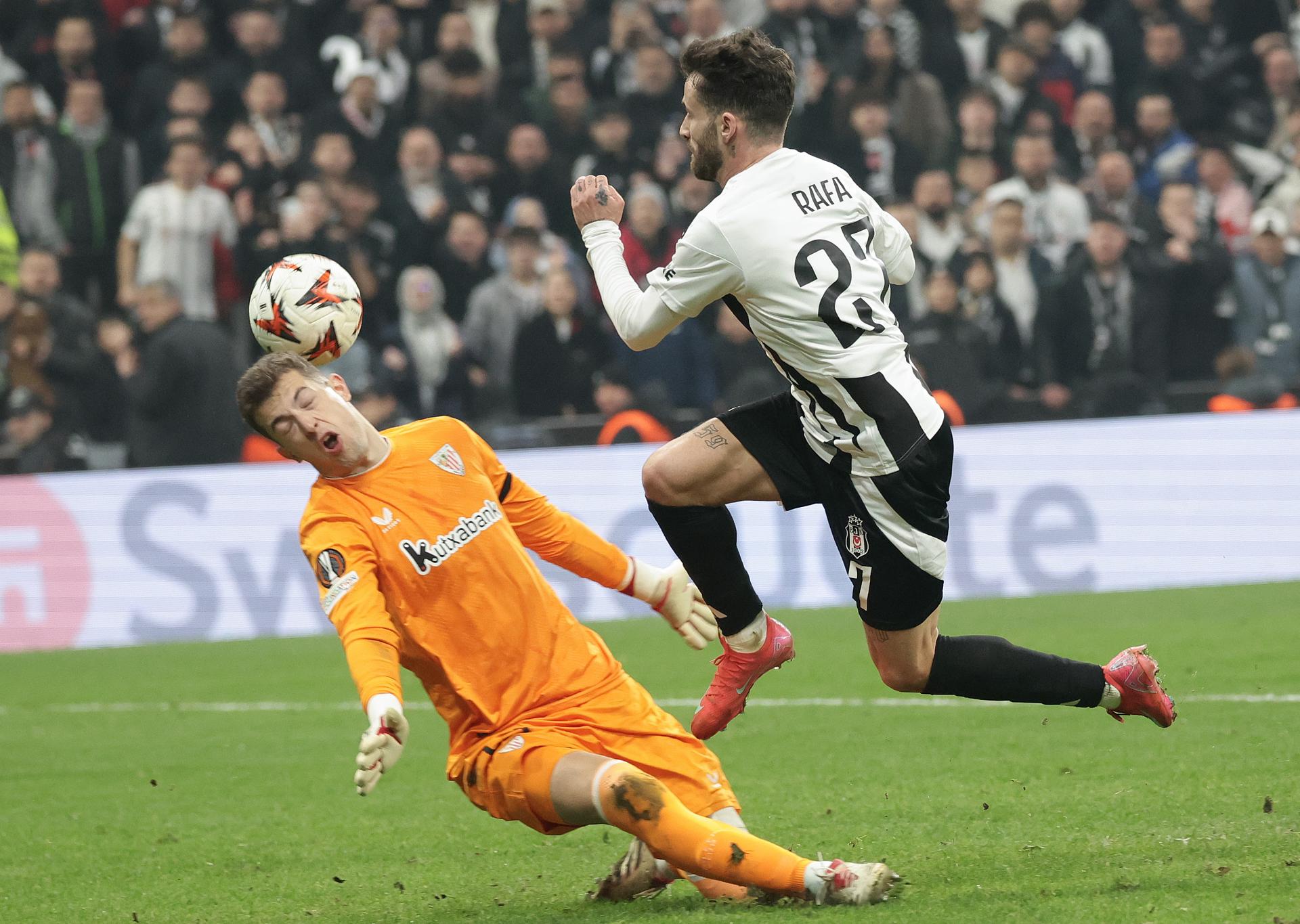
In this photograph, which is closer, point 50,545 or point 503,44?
point 50,545

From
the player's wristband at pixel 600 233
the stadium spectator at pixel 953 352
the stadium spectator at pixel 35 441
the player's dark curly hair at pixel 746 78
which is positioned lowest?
the stadium spectator at pixel 35 441

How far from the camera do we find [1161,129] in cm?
1403

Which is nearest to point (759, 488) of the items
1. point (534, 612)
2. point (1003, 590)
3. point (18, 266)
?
point (534, 612)

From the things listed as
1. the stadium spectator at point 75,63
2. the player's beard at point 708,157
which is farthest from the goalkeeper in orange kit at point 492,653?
the stadium spectator at point 75,63

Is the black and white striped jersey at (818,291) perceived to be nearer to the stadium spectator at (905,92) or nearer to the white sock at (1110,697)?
the white sock at (1110,697)

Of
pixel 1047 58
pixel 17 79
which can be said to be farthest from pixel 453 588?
pixel 17 79

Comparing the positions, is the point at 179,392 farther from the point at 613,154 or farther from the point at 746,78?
the point at 746,78

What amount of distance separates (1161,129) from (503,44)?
220 inches

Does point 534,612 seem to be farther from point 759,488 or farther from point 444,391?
point 444,391

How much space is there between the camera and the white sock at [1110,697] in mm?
4969

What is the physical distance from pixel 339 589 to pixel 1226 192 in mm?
11113

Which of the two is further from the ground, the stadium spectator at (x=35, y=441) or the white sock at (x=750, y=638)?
the white sock at (x=750, y=638)

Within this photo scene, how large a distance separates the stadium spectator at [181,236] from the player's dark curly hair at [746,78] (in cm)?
920

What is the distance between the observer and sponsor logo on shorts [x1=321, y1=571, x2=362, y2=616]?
166 inches
